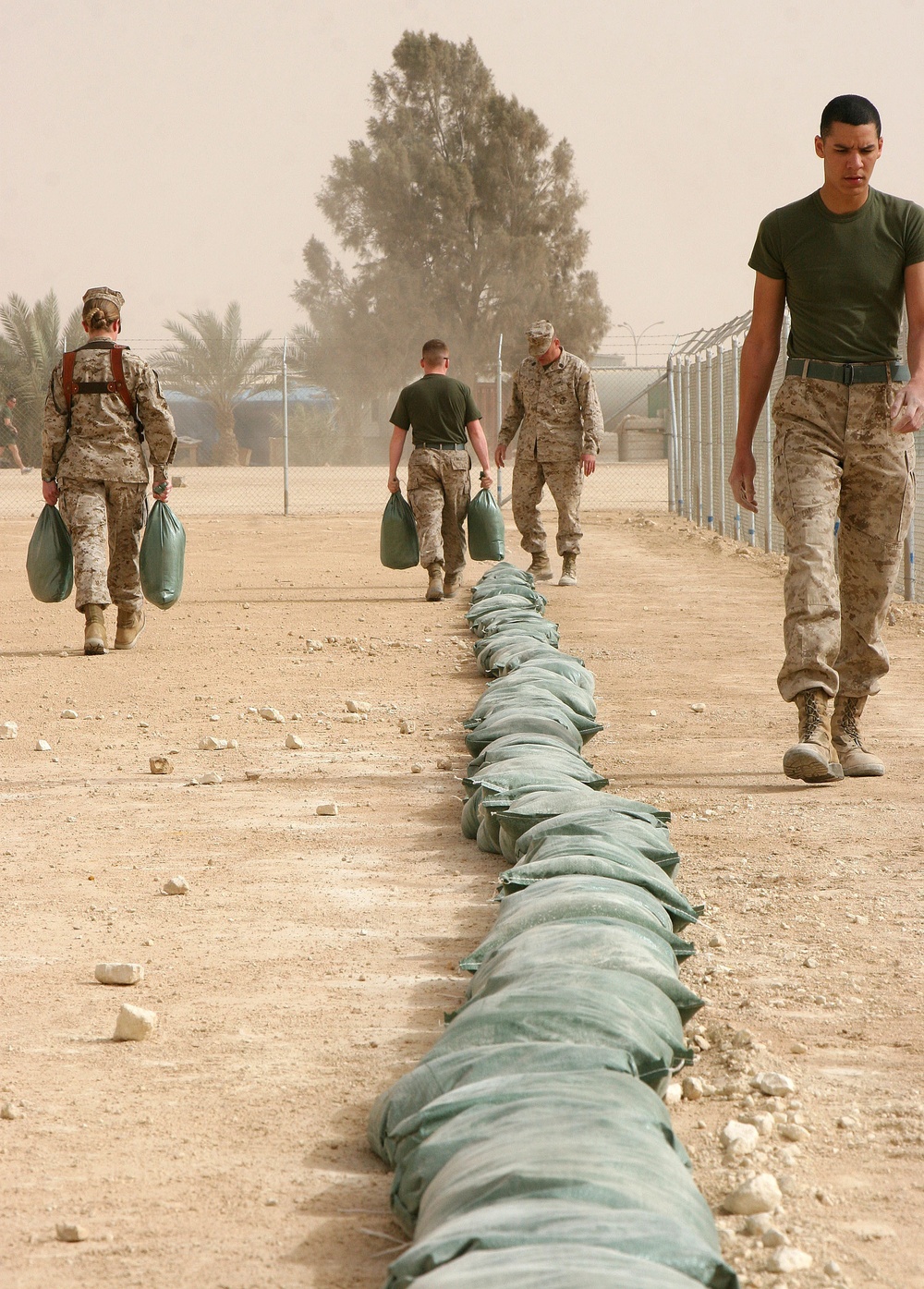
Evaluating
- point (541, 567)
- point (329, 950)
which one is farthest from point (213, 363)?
point (329, 950)

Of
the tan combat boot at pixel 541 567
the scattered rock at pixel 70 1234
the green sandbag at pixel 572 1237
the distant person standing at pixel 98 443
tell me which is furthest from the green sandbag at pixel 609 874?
the tan combat boot at pixel 541 567

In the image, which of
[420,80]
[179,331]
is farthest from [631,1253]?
[420,80]

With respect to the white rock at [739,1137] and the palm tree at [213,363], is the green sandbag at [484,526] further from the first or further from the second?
the palm tree at [213,363]

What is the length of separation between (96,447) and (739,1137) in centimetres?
624

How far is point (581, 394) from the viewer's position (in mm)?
10555

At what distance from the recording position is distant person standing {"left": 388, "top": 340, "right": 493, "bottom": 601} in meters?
10.3

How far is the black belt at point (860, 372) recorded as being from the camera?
466 cm

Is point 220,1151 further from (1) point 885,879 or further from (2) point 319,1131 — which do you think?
(1) point 885,879

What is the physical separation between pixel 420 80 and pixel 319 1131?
169 ft

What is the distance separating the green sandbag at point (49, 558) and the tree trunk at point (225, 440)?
3504 cm

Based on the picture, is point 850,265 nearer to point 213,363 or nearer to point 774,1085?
point 774,1085

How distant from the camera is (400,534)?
1038cm

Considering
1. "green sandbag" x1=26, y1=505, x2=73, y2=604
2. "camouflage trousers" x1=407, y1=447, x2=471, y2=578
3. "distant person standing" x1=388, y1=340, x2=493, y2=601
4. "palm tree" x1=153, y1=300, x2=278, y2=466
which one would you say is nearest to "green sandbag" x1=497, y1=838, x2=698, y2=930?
"green sandbag" x1=26, y1=505, x2=73, y2=604

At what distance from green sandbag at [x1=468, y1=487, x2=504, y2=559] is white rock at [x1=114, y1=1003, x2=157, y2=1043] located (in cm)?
762
